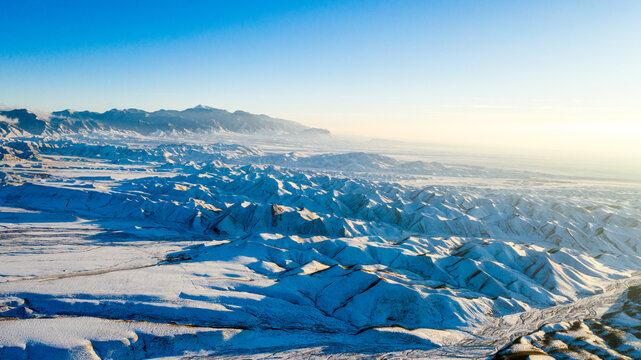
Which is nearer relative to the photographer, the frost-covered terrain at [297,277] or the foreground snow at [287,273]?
the frost-covered terrain at [297,277]

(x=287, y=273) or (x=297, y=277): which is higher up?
(x=297, y=277)

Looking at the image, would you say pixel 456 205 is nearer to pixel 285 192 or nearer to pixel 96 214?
pixel 285 192

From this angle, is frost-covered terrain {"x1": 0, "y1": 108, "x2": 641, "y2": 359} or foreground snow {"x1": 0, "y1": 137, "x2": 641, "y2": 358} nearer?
frost-covered terrain {"x1": 0, "y1": 108, "x2": 641, "y2": 359}

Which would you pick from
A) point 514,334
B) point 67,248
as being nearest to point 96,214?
point 67,248

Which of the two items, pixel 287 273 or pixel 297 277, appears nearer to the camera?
pixel 297 277
